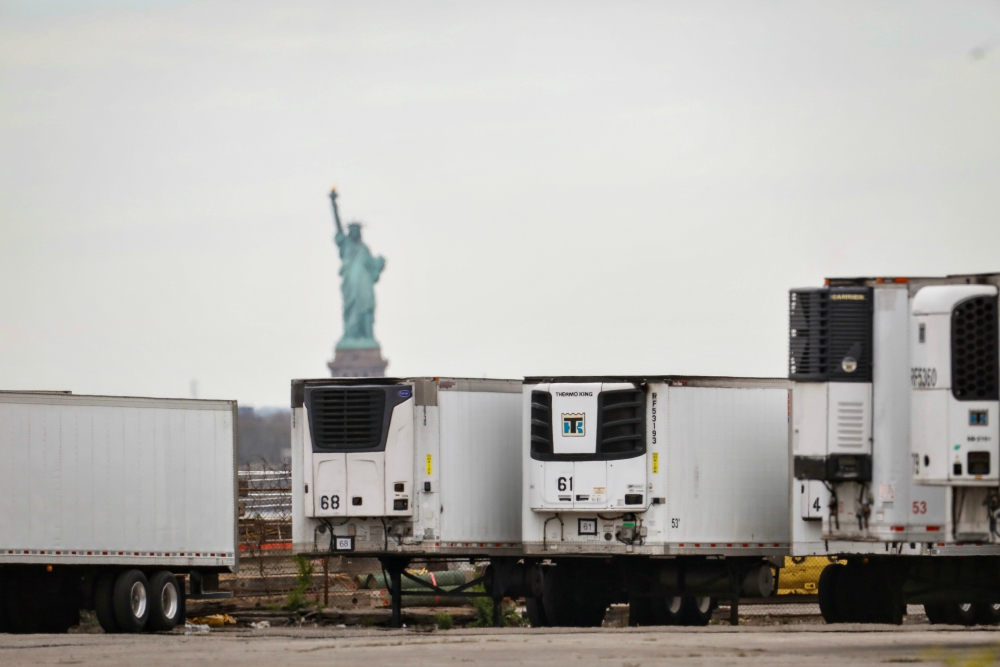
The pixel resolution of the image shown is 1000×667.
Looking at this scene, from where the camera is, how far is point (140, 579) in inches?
973

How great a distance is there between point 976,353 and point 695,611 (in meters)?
9.50

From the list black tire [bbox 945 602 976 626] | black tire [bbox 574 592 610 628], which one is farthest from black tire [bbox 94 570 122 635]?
black tire [bbox 945 602 976 626]

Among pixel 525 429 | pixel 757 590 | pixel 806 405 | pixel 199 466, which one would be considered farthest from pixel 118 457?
pixel 806 405

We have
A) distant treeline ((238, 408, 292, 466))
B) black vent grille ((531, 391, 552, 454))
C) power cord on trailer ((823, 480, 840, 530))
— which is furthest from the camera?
distant treeline ((238, 408, 292, 466))

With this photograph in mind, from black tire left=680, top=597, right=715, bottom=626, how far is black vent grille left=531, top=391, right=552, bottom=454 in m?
3.82

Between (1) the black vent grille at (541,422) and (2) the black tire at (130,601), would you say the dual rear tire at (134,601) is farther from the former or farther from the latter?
(1) the black vent grille at (541,422)

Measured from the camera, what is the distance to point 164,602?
25.1 m

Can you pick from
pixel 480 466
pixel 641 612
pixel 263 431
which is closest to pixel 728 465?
pixel 641 612

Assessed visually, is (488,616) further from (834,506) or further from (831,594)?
(834,506)

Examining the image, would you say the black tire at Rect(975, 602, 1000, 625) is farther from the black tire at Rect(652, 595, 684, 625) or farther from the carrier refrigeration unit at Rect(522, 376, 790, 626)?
the black tire at Rect(652, 595, 684, 625)

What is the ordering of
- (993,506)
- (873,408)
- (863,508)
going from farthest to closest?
(863,508)
(873,408)
(993,506)

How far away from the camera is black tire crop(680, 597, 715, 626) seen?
2531 cm

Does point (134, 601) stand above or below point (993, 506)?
below

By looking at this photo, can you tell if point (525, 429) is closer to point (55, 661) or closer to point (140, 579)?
point (140, 579)
